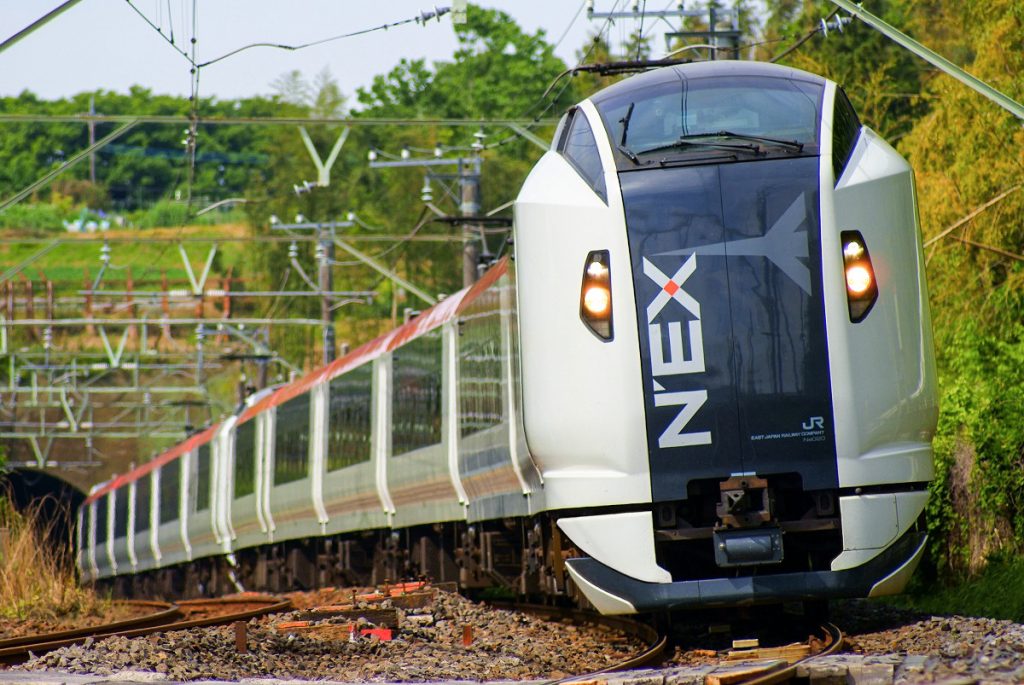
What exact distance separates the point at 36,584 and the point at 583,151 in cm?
940

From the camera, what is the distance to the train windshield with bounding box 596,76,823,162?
890 cm

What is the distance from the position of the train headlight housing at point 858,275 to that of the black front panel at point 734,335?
0.55ft

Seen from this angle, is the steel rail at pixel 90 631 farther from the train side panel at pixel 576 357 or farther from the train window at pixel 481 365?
the train side panel at pixel 576 357

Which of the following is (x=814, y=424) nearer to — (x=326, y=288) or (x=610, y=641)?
(x=610, y=641)

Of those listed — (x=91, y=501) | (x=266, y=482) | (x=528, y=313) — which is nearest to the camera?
(x=528, y=313)

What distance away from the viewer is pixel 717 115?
9.16 meters

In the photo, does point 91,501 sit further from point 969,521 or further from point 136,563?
point 969,521

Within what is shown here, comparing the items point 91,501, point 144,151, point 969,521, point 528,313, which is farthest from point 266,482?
point 144,151

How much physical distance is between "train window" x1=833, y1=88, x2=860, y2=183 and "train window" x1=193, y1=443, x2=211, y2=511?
2020 centimetres

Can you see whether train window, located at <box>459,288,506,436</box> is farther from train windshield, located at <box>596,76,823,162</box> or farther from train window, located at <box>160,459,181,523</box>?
train window, located at <box>160,459,181,523</box>

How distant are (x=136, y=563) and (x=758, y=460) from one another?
29378mm

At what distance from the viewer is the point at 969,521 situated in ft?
42.4

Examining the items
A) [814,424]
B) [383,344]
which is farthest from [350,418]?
[814,424]

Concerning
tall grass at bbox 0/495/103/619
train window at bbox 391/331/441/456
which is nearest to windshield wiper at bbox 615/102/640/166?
train window at bbox 391/331/441/456
